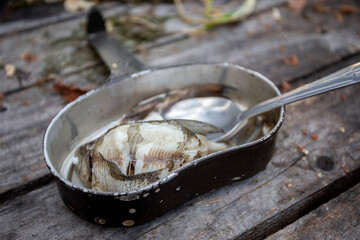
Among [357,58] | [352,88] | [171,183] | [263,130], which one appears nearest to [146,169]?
[171,183]

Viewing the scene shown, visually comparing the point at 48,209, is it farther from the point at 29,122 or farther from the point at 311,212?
the point at 311,212

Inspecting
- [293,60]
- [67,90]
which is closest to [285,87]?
[293,60]

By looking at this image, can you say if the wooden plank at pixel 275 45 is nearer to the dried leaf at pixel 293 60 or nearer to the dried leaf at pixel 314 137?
the dried leaf at pixel 293 60

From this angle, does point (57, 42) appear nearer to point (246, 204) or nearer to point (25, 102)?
point (25, 102)

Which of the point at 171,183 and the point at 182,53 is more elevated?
the point at 171,183

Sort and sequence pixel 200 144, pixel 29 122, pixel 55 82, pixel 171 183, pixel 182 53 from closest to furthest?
1. pixel 171 183
2. pixel 200 144
3. pixel 29 122
4. pixel 55 82
5. pixel 182 53

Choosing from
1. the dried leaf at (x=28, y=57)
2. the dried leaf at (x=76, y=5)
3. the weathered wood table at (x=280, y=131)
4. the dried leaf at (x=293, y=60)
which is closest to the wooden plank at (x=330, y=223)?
the weathered wood table at (x=280, y=131)

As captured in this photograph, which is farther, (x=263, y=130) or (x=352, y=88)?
(x=352, y=88)
